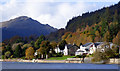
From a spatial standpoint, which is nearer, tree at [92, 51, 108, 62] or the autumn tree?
tree at [92, 51, 108, 62]

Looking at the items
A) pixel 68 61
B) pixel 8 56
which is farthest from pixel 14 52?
pixel 68 61

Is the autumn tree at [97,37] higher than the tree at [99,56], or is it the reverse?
the autumn tree at [97,37]

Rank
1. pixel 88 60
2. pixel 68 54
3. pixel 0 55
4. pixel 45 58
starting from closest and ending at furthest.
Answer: pixel 88 60, pixel 45 58, pixel 68 54, pixel 0 55

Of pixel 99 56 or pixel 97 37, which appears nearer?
pixel 99 56

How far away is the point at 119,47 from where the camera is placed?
78.9 m

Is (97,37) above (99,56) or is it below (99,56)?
above

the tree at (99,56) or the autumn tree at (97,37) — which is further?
the autumn tree at (97,37)

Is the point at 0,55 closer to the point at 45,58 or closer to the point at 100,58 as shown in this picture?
the point at 45,58

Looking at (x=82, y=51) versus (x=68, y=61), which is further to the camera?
(x=82, y=51)

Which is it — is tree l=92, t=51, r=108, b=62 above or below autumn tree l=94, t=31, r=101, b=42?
below

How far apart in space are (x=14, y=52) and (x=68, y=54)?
81.7 ft

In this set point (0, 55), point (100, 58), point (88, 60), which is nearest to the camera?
point (100, 58)

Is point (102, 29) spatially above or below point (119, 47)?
above

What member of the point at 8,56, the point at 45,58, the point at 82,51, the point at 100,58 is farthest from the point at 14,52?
the point at 100,58
